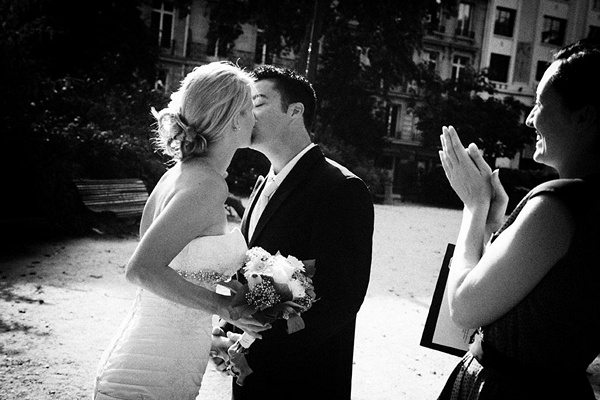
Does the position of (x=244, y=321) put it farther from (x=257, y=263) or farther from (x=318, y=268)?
(x=318, y=268)

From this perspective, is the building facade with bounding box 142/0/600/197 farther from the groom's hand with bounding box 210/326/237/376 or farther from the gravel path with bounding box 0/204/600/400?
the groom's hand with bounding box 210/326/237/376

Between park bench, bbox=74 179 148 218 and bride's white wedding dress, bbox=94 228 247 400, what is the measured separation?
32.9 ft

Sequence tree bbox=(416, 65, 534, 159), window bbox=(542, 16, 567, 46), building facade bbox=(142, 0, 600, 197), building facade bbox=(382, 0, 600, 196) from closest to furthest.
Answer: tree bbox=(416, 65, 534, 159) < building facade bbox=(142, 0, 600, 197) < building facade bbox=(382, 0, 600, 196) < window bbox=(542, 16, 567, 46)

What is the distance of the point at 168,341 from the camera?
2.32 m

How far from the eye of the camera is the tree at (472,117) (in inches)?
1336

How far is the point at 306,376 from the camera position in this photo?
2551 mm

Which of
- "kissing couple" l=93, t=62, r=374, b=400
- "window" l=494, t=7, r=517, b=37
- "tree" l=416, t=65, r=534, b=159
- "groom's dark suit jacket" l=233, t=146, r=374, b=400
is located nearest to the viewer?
"kissing couple" l=93, t=62, r=374, b=400

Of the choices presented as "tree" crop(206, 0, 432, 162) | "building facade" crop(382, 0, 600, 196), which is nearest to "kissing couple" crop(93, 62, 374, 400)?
"tree" crop(206, 0, 432, 162)

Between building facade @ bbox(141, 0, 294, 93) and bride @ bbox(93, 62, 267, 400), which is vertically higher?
building facade @ bbox(141, 0, 294, 93)

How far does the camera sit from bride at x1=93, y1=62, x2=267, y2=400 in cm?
215

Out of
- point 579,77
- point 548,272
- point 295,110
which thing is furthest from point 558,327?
point 295,110

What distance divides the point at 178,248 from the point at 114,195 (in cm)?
1079

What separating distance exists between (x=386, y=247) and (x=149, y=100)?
10142 mm

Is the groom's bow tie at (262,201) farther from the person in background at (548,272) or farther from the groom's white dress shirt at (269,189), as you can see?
the person in background at (548,272)
